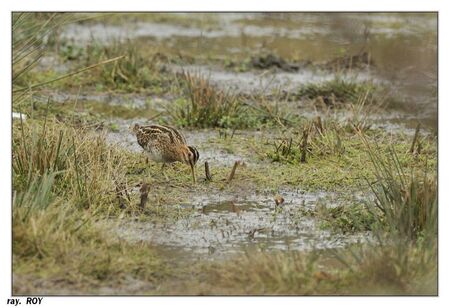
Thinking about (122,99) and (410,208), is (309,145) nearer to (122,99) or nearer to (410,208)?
(410,208)

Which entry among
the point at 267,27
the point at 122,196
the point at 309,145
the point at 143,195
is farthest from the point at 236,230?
the point at 267,27

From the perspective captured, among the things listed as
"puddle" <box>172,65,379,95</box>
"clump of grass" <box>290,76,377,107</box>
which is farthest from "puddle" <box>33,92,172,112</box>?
"clump of grass" <box>290,76,377,107</box>

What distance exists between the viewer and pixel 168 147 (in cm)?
1015

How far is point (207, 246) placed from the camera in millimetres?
8070

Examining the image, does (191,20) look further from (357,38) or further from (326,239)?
(326,239)

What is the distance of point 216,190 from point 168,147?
27.2 inches

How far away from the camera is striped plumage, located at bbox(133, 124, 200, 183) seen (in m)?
10.0

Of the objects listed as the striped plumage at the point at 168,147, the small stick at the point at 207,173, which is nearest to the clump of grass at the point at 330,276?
the small stick at the point at 207,173

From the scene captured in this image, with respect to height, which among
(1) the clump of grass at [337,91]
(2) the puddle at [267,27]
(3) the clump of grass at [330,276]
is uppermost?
(3) the clump of grass at [330,276]

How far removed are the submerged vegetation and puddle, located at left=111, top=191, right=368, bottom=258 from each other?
7cm

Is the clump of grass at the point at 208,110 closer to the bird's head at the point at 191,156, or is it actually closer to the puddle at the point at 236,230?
the bird's head at the point at 191,156

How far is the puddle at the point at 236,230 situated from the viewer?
26.5ft

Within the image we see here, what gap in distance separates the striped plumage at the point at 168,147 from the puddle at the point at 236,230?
64 centimetres

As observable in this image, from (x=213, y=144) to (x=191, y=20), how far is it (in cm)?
947
